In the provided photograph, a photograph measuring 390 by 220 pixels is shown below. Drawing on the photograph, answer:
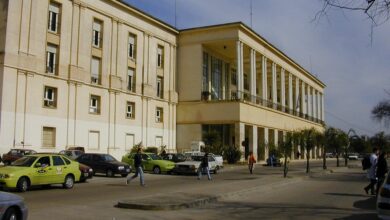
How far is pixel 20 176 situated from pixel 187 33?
41.4 meters

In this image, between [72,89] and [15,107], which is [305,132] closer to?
[72,89]

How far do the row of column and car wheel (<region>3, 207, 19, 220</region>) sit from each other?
46050mm

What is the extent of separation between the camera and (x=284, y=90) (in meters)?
76.0

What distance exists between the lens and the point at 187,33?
2269 inches

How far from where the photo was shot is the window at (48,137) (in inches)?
1489

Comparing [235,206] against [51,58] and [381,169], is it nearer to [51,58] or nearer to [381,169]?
[381,169]

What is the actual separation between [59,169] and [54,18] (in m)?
22.7

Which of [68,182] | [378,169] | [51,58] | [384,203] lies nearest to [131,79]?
[51,58]

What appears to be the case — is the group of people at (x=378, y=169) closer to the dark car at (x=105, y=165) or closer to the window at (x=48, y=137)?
the dark car at (x=105, y=165)

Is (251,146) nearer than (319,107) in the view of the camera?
Yes

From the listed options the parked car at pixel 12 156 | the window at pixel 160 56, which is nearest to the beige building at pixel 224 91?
the window at pixel 160 56

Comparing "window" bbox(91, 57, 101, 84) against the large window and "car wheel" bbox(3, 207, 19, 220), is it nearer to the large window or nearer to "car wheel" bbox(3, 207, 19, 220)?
the large window

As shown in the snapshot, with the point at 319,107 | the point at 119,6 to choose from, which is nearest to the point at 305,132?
the point at 119,6

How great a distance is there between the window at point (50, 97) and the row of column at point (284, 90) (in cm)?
2229
